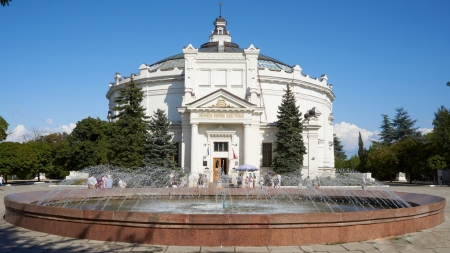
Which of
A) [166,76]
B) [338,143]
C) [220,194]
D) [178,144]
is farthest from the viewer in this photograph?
[338,143]

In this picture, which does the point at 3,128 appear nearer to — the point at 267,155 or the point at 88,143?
the point at 88,143

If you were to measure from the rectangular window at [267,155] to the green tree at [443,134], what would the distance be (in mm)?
18740

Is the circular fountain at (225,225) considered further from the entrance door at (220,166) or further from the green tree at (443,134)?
the green tree at (443,134)

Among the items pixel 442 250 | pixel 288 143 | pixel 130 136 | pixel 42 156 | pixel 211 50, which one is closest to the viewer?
pixel 442 250

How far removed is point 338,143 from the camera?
302 ft

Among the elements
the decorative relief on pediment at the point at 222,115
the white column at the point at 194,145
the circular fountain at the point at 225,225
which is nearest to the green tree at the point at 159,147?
the white column at the point at 194,145

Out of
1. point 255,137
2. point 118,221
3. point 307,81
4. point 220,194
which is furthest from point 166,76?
point 118,221

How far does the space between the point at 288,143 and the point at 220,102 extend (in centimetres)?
818

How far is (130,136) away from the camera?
125 feet

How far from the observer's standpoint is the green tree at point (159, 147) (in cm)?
3822

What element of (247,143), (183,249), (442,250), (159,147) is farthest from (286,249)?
(247,143)

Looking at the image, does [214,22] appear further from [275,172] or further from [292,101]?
[275,172]

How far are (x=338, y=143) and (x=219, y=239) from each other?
87642 millimetres

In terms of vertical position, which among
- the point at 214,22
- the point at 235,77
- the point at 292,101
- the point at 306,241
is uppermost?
the point at 214,22
